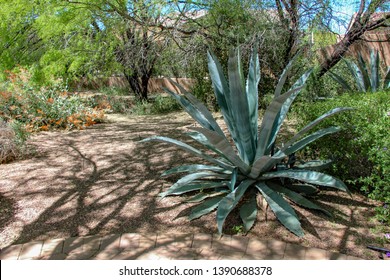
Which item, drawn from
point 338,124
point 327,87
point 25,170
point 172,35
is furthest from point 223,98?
point 327,87

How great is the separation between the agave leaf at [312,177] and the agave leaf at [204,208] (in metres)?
0.52

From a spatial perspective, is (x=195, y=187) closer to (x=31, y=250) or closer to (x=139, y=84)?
(x=31, y=250)

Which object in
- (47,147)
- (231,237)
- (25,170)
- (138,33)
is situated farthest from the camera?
(138,33)

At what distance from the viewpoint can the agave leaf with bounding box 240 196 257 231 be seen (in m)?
3.35

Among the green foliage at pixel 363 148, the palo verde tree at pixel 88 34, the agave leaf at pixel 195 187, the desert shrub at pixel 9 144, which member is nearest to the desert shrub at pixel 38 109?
the palo verde tree at pixel 88 34

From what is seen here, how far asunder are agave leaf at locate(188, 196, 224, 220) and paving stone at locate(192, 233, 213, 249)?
0.25m

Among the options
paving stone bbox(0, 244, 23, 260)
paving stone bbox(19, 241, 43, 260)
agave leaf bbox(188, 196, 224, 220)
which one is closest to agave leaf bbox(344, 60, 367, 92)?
agave leaf bbox(188, 196, 224, 220)

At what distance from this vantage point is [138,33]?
10219 mm

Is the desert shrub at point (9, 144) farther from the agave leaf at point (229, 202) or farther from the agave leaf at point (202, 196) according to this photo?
the agave leaf at point (229, 202)

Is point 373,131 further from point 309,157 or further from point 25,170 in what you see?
point 25,170

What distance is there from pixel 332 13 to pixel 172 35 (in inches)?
131

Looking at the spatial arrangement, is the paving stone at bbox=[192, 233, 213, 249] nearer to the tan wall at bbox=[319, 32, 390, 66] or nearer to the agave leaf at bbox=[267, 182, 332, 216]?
the agave leaf at bbox=[267, 182, 332, 216]

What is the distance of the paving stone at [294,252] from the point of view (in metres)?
2.94

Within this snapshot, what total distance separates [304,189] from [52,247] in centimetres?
236
